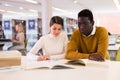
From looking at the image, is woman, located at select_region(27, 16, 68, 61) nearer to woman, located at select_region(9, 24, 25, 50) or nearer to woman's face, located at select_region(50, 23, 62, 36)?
woman's face, located at select_region(50, 23, 62, 36)

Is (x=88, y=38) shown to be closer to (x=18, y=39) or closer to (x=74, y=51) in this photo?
(x=74, y=51)

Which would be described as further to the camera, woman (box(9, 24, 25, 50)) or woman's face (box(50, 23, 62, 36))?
woman (box(9, 24, 25, 50))

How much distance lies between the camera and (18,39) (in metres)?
7.54

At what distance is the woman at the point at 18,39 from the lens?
6.15 m

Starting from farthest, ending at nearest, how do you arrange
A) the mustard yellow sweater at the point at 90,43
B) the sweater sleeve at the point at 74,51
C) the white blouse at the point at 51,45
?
the white blouse at the point at 51,45 < the mustard yellow sweater at the point at 90,43 < the sweater sleeve at the point at 74,51

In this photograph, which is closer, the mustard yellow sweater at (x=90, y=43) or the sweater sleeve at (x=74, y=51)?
the sweater sleeve at (x=74, y=51)

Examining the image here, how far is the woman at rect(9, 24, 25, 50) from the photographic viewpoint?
6.15 m

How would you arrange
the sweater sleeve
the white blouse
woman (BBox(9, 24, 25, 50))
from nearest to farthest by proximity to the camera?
the sweater sleeve < the white blouse < woman (BBox(9, 24, 25, 50))

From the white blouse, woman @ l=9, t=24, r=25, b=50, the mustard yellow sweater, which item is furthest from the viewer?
woman @ l=9, t=24, r=25, b=50

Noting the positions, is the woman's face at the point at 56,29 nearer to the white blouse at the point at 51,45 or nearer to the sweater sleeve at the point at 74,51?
the white blouse at the point at 51,45

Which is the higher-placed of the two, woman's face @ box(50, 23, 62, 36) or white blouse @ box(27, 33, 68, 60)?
woman's face @ box(50, 23, 62, 36)

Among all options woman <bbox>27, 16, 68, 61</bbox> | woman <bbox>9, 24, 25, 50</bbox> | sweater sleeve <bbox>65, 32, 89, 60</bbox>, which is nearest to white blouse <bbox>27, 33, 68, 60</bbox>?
woman <bbox>27, 16, 68, 61</bbox>

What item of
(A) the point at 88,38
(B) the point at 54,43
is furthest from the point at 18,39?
(A) the point at 88,38

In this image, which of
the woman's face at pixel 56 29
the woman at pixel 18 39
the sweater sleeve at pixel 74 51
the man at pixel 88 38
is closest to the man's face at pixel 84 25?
the man at pixel 88 38
